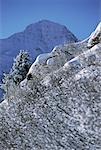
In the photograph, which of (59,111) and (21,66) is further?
(21,66)

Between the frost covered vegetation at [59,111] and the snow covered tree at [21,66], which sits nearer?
the frost covered vegetation at [59,111]

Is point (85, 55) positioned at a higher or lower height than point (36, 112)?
higher

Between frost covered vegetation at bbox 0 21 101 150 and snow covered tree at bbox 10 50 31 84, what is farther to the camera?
snow covered tree at bbox 10 50 31 84

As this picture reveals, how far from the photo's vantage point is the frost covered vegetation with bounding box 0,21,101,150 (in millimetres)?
15969

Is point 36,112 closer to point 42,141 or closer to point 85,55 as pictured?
point 42,141

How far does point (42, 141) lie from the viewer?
53.2 feet

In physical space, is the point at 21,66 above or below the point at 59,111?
above

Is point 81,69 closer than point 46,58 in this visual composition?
Yes

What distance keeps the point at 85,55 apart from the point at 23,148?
5.73 meters

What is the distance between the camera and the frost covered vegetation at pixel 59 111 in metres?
16.0

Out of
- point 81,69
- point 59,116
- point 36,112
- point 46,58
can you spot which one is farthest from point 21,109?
point 46,58

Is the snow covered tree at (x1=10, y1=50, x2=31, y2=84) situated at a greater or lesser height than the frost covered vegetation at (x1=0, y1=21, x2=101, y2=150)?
greater

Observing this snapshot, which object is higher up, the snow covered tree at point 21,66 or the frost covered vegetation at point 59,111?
the snow covered tree at point 21,66

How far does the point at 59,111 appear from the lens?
661 inches
